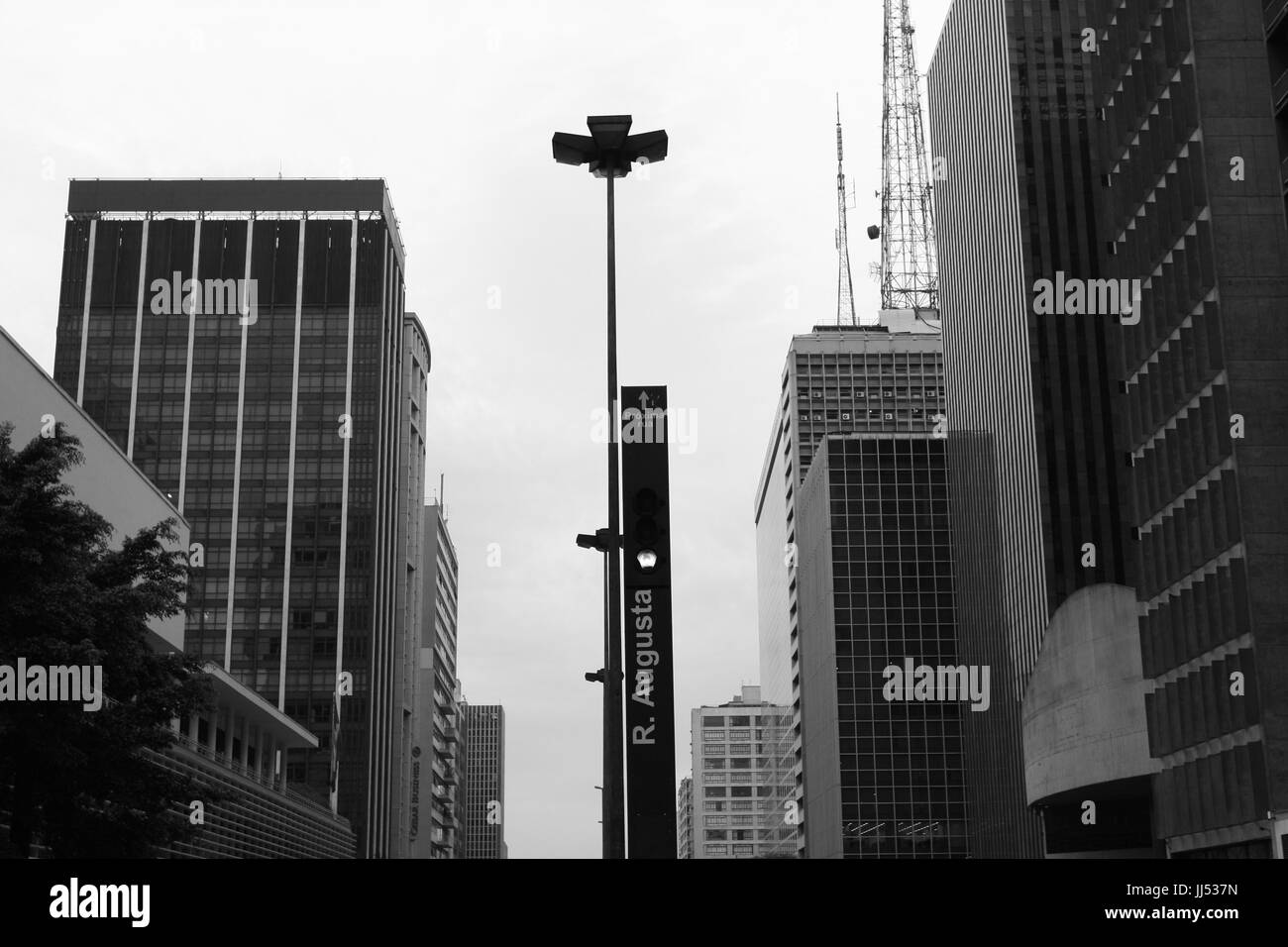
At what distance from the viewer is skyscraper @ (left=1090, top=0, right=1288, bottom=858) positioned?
45594 millimetres

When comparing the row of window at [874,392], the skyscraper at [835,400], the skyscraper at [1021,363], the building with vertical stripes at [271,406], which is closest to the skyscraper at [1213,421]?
the skyscraper at [1021,363]

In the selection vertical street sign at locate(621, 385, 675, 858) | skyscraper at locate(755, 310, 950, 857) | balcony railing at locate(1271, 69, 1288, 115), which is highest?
skyscraper at locate(755, 310, 950, 857)

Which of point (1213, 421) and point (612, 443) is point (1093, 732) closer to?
point (1213, 421)

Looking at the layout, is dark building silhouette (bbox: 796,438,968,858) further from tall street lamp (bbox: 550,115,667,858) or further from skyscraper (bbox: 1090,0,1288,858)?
tall street lamp (bbox: 550,115,667,858)

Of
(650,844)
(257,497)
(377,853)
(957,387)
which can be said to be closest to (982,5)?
(957,387)

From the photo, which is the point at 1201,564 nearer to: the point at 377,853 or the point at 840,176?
the point at 377,853

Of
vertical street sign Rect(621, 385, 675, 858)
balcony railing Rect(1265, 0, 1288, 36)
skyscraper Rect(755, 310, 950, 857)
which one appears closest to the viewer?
vertical street sign Rect(621, 385, 675, 858)

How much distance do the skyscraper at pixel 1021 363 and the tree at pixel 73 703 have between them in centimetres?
8079

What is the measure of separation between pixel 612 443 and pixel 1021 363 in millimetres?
90843

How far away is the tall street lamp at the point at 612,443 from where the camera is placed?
1880 centimetres

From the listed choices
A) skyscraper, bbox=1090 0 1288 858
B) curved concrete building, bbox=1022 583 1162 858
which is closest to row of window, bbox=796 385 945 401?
curved concrete building, bbox=1022 583 1162 858

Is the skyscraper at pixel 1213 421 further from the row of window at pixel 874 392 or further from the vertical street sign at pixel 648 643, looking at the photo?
the row of window at pixel 874 392

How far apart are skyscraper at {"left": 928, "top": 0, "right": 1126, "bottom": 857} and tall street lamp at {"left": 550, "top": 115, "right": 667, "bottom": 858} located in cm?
7976
